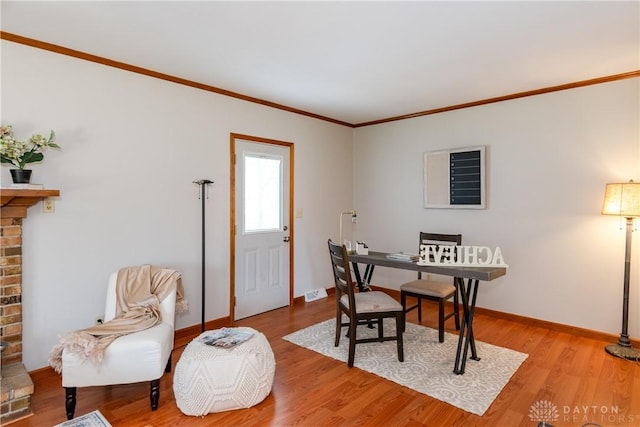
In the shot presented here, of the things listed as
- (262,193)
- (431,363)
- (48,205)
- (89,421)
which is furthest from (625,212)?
(48,205)

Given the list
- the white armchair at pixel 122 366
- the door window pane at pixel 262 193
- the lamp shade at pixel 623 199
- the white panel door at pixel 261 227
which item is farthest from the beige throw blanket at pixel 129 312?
the lamp shade at pixel 623 199

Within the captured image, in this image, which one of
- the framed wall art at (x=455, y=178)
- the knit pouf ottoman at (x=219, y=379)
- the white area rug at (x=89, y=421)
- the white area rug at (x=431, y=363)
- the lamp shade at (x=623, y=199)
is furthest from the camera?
the framed wall art at (x=455, y=178)

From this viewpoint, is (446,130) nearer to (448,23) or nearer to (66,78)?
(448,23)

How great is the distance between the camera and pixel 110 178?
3006 millimetres

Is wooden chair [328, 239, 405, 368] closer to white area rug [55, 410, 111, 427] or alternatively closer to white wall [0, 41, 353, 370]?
white wall [0, 41, 353, 370]

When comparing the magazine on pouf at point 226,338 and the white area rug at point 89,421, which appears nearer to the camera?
the white area rug at point 89,421

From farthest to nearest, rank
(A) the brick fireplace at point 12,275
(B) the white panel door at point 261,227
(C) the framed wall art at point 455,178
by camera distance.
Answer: (C) the framed wall art at point 455,178 < (B) the white panel door at point 261,227 < (A) the brick fireplace at point 12,275

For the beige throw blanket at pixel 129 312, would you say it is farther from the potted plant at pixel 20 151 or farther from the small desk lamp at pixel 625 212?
the small desk lamp at pixel 625 212

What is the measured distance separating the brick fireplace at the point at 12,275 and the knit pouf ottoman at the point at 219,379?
1007mm

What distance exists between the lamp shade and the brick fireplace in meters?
4.34

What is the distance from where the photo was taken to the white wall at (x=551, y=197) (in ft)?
10.9

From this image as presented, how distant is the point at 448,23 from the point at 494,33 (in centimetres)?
39

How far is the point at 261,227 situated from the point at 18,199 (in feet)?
7.48

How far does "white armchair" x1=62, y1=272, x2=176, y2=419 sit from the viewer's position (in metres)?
2.14
